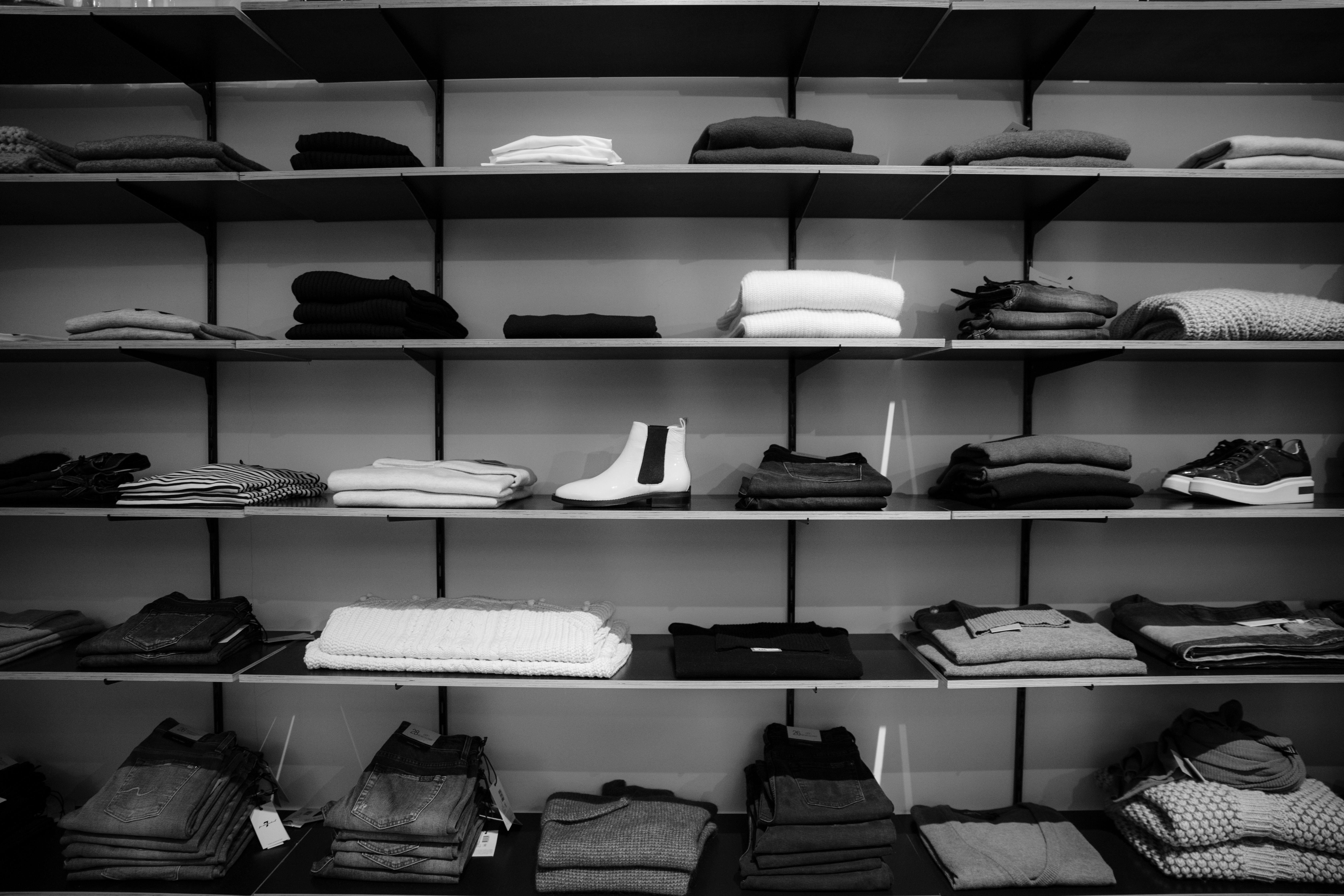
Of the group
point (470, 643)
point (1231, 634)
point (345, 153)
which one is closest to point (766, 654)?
point (470, 643)

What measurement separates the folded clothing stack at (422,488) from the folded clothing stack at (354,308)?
15.4 inches

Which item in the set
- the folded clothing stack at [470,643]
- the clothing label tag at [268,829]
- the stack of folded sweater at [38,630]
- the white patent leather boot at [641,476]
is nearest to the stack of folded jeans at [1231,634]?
the white patent leather boot at [641,476]

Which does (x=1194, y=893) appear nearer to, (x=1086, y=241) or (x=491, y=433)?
(x=1086, y=241)

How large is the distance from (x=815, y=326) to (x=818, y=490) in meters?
0.44

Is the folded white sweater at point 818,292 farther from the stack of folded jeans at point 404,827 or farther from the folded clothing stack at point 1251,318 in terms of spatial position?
the stack of folded jeans at point 404,827

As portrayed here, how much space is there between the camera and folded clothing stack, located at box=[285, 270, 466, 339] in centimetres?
200

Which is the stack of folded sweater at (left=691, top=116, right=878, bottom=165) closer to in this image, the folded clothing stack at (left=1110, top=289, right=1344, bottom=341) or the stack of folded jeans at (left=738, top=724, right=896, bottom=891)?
the folded clothing stack at (left=1110, top=289, right=1344, bottom=341)

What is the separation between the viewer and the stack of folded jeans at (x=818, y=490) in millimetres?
1938

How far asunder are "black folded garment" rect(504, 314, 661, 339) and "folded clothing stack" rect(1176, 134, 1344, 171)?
1661 mm

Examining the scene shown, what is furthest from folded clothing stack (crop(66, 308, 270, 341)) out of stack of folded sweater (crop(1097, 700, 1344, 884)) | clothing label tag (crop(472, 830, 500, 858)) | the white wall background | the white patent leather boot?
stack of folded sweater (crop(1097, 700, 1344, 884))

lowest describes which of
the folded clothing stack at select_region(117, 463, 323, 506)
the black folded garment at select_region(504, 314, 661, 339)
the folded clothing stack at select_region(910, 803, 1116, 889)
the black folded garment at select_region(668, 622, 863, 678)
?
the folded clothing stack at select_region(910, 803, 1116, 889)

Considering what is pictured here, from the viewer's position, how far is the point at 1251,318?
6.39 feet

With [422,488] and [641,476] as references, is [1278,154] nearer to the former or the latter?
[641,476]

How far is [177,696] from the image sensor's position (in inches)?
94.9
